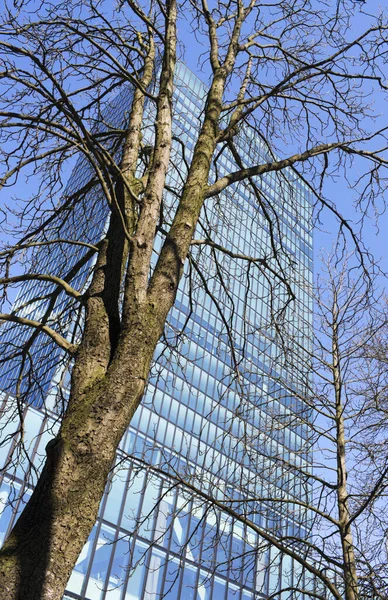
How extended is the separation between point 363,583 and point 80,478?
3682mm

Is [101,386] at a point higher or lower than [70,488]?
higher

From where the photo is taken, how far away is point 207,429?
2472cm

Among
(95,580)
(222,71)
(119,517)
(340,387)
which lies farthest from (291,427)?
(119,517)

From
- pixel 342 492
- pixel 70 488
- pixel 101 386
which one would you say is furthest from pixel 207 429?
pixel 70 488

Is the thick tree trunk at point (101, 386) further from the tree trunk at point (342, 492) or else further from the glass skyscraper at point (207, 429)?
the tree trunk at point (342, 492)

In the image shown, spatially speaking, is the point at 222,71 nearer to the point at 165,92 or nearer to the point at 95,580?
the point at 165,92

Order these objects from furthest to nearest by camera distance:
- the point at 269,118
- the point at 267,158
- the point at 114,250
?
the point at 267,158 < the point at 269,118 < the point at 114,250

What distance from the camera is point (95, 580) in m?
19.4

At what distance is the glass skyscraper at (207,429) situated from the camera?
4598 mm

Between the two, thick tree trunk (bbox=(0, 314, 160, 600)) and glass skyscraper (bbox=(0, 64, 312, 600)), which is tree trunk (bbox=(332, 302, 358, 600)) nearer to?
glass skyscraper (bbox=(0, 64, 312, 600))

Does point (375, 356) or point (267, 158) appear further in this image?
point (375, 356)

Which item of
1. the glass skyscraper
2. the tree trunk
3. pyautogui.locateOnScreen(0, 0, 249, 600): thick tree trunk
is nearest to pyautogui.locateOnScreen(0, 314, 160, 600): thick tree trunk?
pyautogui.locateOnScreen(0, 0, 249, 600): thick tree trunk

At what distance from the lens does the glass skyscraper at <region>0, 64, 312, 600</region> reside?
4.60 metres

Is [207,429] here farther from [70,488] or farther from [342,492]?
[70,488]
